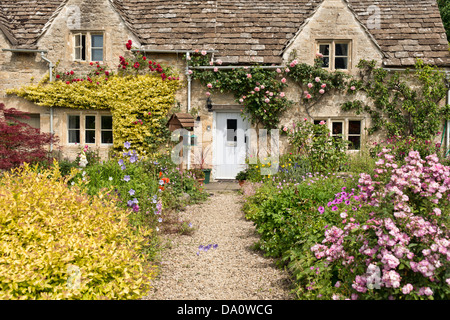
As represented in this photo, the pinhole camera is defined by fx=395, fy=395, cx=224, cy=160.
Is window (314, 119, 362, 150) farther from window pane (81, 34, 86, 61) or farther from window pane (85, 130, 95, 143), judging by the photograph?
window pane (81, 34, 86, 61)

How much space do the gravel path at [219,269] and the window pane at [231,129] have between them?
5.46 m

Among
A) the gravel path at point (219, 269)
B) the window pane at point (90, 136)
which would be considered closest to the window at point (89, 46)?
the window pane at point (90, 136)

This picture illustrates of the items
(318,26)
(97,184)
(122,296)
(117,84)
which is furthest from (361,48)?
(122,296)

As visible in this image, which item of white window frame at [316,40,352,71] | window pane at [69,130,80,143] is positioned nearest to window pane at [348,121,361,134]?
white window frame at [316,40,352,71]

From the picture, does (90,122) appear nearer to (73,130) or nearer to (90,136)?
(90,136)

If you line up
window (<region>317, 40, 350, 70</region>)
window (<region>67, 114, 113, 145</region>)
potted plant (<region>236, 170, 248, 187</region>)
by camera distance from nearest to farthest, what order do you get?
potted plant (<region>236, 170, 248, 187</region>) → window (<region>317, 40, 350, 70</region>) → window (<region>67, 114, 113, 145</region>)

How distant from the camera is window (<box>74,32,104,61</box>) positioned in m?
12.5

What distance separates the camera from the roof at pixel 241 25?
12195 mm

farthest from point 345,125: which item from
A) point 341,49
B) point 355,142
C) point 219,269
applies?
point 219,269

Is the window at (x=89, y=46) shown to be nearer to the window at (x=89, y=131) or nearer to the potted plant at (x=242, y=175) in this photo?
the window at (x=89, y=131)

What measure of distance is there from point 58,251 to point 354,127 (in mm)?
10677

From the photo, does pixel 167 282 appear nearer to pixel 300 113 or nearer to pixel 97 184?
pixel 97 184

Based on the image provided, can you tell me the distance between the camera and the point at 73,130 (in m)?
12.8

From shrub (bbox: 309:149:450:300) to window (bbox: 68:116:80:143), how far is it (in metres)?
11.0
